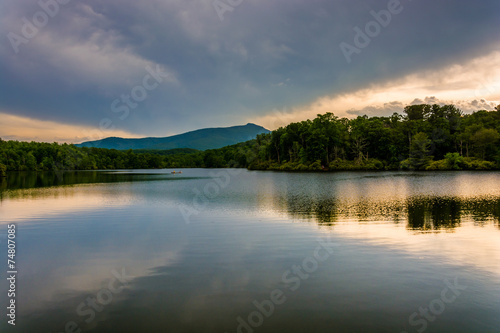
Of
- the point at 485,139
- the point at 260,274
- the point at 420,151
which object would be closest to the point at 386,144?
the point at 420,151

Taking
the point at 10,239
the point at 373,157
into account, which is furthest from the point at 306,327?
the point at 373,157

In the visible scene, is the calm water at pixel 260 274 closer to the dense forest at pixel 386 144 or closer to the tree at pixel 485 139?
the tree at pixel 485 139

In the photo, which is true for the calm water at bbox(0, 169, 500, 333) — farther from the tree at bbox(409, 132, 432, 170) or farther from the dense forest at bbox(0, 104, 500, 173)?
the dense forest at bbox(0, 104, 500, 173)

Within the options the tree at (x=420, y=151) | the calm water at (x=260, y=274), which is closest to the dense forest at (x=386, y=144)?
the tree at (x=420, y=151)

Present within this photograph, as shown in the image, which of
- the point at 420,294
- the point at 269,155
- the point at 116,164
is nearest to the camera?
the point at 420,294

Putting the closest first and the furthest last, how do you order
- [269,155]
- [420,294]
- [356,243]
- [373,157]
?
[420,294], [356,243], [373,157], [269,155]

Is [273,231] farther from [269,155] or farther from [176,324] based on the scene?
[269,155]

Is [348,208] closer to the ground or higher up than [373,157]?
closer to the ground

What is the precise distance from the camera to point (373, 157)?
109438 mm

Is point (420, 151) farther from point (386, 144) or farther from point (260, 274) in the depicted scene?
A: point (260, 274)

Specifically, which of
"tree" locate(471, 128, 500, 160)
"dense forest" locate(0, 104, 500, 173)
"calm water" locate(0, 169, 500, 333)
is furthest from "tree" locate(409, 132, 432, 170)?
"calm water" locate(0, 169, 500, 333)

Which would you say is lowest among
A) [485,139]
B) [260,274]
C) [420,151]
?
[260,274]

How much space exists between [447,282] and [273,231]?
876cm

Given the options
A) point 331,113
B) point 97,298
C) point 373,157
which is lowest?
point 97,298
